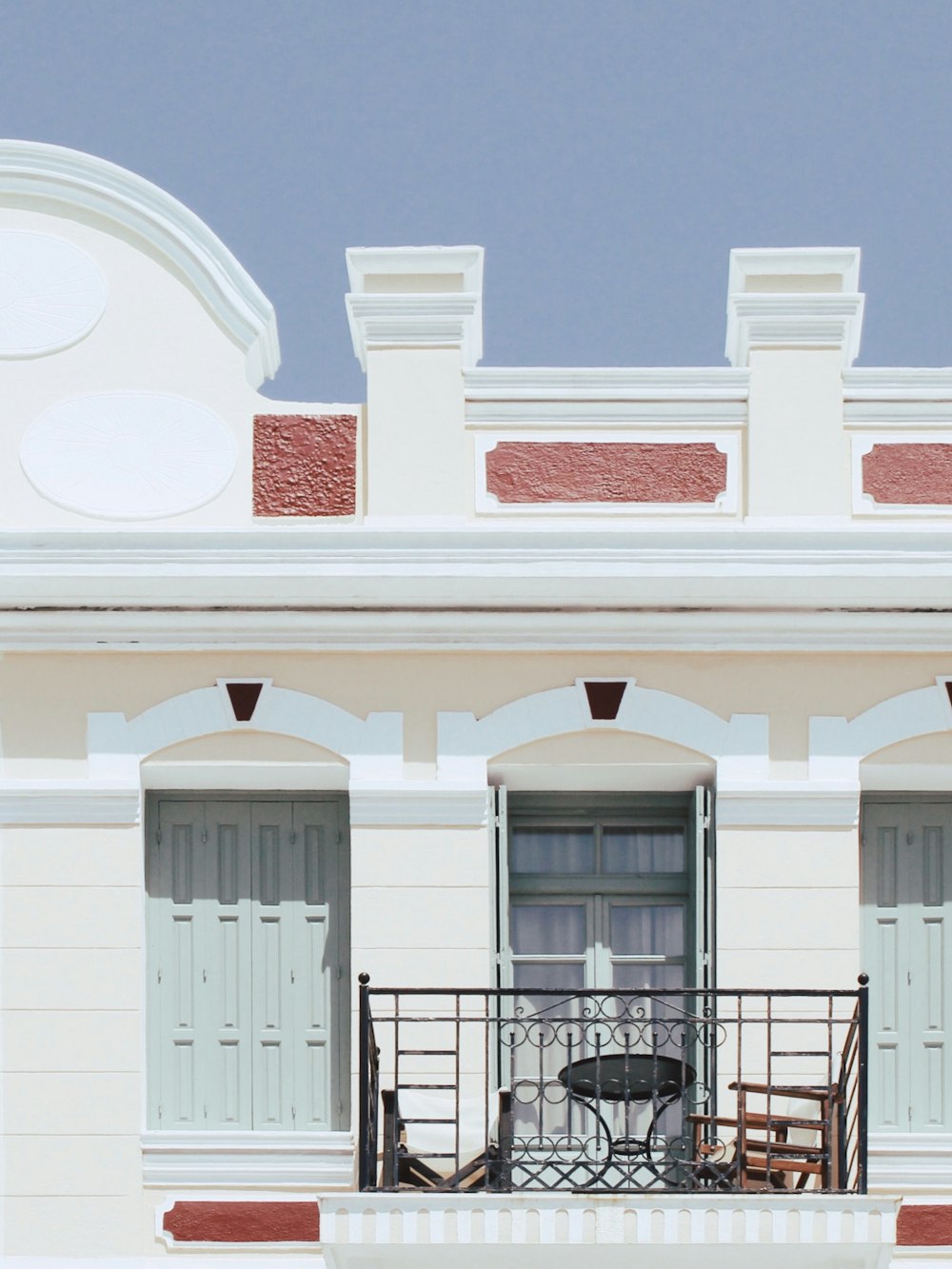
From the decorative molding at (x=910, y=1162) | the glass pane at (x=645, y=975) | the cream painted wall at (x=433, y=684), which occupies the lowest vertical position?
the decorative molding at (x=910, y=1162)

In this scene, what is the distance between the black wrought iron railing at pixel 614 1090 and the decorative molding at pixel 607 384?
130 inches

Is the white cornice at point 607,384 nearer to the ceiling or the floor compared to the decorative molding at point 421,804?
nearer to the ceiling

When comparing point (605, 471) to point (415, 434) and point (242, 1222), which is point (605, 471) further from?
point (242, 1222)

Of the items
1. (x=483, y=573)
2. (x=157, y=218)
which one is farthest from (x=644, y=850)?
(x=157, y=218)

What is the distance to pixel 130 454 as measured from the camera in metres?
11.4

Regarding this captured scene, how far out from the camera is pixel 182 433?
37.4 feet

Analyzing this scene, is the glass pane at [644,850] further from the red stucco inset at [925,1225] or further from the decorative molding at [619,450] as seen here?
the red stucco inset at [925,1225]

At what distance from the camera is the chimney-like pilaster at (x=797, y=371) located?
11273mm

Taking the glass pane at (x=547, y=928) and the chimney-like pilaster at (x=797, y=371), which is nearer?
the chimney-like pilaster at (x=797, y=371)

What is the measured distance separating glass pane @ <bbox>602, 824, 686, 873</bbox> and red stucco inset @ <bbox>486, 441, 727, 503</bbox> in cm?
188

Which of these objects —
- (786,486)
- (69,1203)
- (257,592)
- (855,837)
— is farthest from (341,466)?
(69,1203)

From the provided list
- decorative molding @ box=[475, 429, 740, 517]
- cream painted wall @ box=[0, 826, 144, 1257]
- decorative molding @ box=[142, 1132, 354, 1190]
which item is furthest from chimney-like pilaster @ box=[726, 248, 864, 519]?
decorative molding @ box=[142, 1132, 354, 1190]

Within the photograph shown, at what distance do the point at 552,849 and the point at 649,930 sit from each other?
0.71m

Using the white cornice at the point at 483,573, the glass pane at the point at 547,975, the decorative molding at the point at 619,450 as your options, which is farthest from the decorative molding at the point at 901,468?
the glass pane at the point at 547,975
